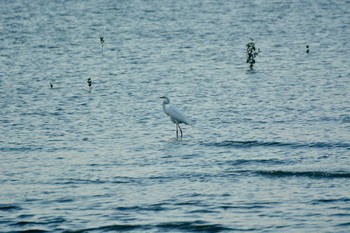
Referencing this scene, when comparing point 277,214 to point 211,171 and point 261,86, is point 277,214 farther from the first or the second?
point 261,86

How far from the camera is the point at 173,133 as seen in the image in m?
23.6

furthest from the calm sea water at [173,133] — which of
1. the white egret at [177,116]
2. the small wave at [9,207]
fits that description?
the white egret at [177,116]

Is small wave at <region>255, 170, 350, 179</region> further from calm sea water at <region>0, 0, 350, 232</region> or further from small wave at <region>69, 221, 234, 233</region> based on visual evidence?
small wave at <region>69, 221, 234, 233</region>

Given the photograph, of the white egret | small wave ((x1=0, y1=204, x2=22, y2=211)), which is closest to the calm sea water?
small wave ((x1=0, y1=204, x2=22, y2=211))

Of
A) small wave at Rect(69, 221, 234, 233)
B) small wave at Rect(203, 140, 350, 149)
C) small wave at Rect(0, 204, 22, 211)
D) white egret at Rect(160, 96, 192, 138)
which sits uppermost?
white egret at Rect(160, 96, 192, 138)

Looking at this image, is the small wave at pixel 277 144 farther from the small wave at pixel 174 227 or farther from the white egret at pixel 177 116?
the small wave at pixel 174 227

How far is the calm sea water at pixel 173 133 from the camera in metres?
16.3

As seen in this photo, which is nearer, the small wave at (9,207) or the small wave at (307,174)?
the small wave at (9,207)

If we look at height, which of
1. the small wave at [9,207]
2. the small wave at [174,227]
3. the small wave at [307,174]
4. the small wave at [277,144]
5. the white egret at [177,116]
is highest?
the white egret at [177,116]

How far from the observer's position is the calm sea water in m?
16.3

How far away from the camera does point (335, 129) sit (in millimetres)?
22906

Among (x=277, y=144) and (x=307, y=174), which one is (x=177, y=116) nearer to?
(x=277, y=144)

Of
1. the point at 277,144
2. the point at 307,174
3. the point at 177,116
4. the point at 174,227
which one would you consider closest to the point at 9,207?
the point at 174,227

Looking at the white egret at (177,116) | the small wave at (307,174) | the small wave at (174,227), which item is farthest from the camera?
the white egret at (177,116)
